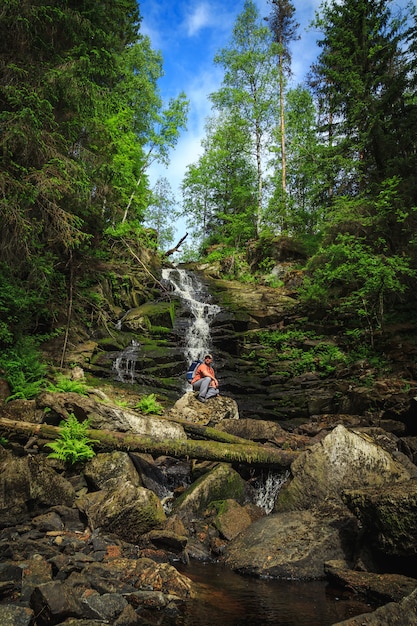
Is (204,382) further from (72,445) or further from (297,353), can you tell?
(297,353)

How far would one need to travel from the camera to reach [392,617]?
308 cm

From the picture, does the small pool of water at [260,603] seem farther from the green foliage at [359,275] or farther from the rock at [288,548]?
the green foliage at [359,275]

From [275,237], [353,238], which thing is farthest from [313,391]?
[275,237]

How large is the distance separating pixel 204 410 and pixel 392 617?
7526 millimetres

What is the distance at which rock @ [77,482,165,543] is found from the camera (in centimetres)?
525

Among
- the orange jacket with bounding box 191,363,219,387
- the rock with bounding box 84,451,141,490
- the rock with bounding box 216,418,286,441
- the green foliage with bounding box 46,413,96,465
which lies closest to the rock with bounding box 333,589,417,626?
the rock with bounding box 84,451,141,490

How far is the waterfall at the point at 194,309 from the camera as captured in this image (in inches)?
680

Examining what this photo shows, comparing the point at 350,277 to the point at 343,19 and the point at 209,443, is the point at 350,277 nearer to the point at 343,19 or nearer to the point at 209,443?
the point at 209,443

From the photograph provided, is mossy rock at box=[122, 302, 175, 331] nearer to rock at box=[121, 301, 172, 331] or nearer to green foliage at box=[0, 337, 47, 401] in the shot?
rock at box=[121, 301, 172, 331]

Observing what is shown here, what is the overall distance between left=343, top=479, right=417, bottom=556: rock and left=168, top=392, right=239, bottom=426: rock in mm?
5317

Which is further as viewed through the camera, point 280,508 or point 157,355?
point 157,355

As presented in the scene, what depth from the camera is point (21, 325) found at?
1106 cm

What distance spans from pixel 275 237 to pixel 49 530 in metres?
25.6

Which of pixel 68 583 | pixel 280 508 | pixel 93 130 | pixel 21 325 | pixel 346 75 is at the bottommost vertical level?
pixel 280 508
